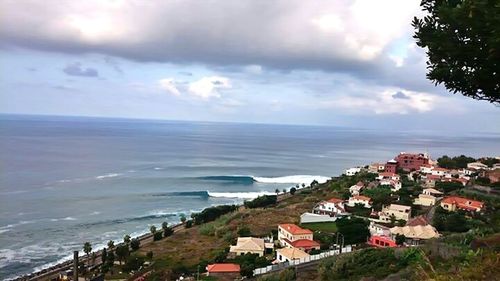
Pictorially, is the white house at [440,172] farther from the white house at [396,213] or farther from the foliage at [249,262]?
the foliage at [249,262]

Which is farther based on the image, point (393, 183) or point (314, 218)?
point (393, 183)

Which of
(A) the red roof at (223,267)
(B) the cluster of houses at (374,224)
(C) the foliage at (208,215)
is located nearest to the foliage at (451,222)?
(B) the cluster of houses at (374,224)

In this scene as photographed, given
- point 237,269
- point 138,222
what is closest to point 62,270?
point 237,269

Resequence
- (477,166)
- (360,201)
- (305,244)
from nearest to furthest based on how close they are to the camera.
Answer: (305,244) → (360,201) → (477,166)

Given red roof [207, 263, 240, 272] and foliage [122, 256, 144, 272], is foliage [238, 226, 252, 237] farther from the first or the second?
red roof [207, 263, 240, 272]

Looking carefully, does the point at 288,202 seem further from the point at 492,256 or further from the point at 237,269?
the point at 492,256

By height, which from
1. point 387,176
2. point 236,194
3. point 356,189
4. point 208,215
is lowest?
point 236,194

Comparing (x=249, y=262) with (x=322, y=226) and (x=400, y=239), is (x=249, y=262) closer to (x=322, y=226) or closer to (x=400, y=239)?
(x=400, y=239)

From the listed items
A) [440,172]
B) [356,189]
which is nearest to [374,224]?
[356,189]
